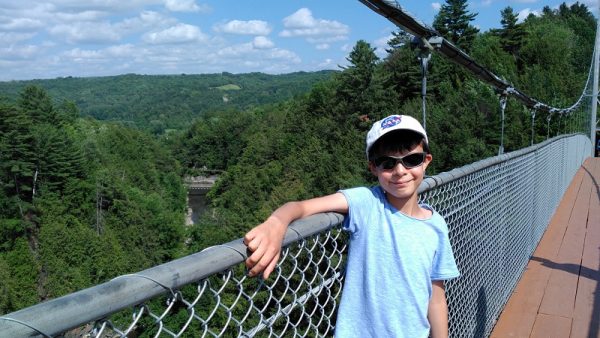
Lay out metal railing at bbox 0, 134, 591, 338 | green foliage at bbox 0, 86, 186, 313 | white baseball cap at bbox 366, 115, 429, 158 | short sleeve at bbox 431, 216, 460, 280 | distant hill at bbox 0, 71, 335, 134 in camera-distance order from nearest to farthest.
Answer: metal railing at bbox 0, 134, 591, 338 → white baseball cap at bbox 366, 115, 429, 158 → short sleeve at bbox 431, 216, 460, 280 → green foliage at bbox 0, 86, 186, 313 → distant hill at bbox 0, 71, 335, 134

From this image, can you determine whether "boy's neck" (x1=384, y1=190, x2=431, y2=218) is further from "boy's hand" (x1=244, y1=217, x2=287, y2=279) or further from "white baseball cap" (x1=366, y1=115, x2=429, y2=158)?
"boy's hand" (x1=244, y1=217, x2=287, y2=279)

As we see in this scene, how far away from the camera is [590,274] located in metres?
4.21

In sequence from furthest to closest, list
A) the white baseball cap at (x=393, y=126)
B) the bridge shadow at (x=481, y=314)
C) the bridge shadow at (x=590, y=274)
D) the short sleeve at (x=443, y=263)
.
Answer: the bridge shadow at (x=590, y=274) → the bridge shadow at (x=481, y=314) → the short sleeve at (x=443, y=263) → the white baseball cap at (x=393, y=126)

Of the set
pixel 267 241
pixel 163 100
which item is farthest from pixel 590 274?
pixel 163 100

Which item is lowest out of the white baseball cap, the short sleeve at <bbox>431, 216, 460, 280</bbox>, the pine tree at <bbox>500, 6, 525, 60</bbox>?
the short sleeve at <bbox>431, 216, 460, 280</bbox>

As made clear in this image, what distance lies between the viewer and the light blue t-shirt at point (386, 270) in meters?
1.74

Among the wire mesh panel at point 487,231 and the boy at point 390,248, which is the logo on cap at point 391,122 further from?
the wire mesh panel at point 487,231

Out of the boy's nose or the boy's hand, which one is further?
the boy's nose

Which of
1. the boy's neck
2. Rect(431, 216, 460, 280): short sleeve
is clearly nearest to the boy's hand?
the boy's neck

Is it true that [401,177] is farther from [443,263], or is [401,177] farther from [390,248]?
[443,263]

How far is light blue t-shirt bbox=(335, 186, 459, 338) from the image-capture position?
1.74m

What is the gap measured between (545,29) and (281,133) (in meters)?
26.7

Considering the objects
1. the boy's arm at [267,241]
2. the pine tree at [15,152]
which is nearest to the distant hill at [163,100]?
the pine tree at [15,152]

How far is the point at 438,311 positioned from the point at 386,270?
282 mm
